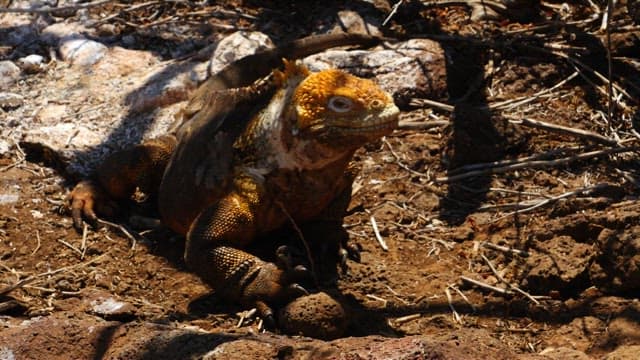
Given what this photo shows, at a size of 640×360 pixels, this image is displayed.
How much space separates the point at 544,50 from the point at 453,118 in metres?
0.94

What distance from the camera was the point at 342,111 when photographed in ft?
14.9

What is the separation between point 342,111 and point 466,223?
123 cm

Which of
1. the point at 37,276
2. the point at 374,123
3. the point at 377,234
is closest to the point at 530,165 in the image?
the point at 377,234

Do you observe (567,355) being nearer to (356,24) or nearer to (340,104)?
(340,104)

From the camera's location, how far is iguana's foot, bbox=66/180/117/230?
5562mm

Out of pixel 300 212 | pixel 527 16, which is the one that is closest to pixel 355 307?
pixel 300 212

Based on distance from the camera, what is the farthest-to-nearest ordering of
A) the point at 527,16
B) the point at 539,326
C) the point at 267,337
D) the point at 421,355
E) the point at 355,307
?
1. the point at 527,16
2. the point at 355,307
3. the point at 539,326
4. the point at 267,337
5. the point at 421,355

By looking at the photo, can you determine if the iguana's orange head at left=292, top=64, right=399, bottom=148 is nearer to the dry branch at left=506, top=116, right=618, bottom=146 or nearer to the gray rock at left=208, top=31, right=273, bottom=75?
the dry branch at left=506, top=116, right=618, bottom=146

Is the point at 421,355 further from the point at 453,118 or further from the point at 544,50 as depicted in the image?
the point at 544,50

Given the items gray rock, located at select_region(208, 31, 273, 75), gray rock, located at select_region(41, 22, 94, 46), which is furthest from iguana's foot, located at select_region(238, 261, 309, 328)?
gray rock, located at select_region(41, 22, 94, 46)

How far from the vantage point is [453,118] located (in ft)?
20.4

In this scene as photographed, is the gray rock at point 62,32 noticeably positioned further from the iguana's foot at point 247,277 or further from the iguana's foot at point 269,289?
the iguana's foot at point 269,289

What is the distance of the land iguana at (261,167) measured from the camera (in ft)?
14.9

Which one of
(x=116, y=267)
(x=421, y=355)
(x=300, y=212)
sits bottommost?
(x=116, y=267)
